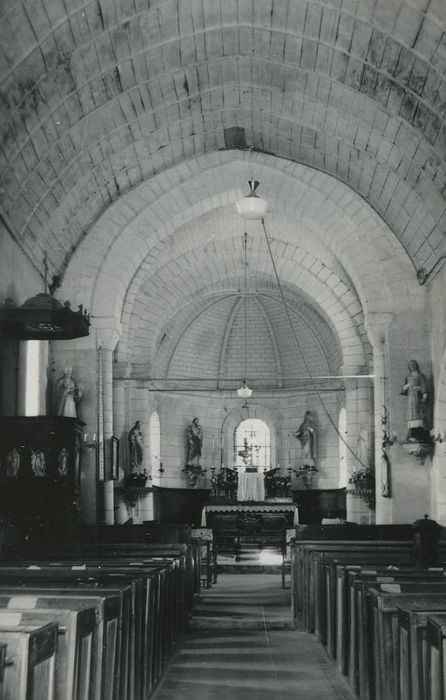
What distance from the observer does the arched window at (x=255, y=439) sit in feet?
99.2

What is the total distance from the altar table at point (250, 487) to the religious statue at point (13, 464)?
11.7 meters

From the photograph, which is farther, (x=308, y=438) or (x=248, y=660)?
(x=308, y=438)

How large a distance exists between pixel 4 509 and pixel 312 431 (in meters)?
16.2

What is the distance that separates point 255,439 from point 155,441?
4012 mm

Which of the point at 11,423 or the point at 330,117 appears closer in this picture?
the point at 11,423

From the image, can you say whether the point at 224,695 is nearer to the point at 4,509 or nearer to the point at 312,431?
the point at 4,509

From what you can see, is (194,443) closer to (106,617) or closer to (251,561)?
(251,561)

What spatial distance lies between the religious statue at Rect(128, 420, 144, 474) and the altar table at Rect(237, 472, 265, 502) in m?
3.33

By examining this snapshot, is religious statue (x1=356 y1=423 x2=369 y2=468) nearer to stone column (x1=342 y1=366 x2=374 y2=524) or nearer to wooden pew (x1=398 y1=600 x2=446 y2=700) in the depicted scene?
stone column (x1=342 y1=366 x2=374 y2=524)

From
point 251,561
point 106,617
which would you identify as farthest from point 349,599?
point 251,561

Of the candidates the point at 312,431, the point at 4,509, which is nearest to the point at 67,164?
the point at 4,509

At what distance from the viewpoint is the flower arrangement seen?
73.0ft

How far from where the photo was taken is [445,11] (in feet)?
41.2

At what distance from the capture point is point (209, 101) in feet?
57.0
